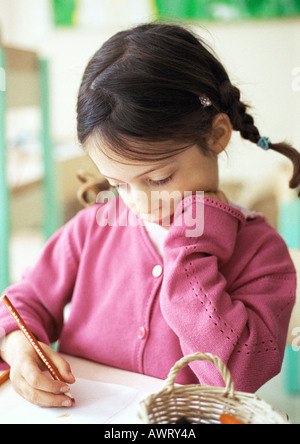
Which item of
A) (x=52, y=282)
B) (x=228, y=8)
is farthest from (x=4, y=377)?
(x=228, y=8)

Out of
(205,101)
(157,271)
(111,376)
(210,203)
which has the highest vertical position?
(205,101)

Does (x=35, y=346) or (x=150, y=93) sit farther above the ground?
(x=150, y=93)

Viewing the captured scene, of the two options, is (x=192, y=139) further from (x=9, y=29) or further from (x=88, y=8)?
(x=9, y=29)

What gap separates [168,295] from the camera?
74 cm

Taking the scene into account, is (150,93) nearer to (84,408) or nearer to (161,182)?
(161,182)

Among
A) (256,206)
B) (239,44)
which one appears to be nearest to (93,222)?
(256,206)

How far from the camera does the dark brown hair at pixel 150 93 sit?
0.73 m

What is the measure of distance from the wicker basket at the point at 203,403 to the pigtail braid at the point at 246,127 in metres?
0.44

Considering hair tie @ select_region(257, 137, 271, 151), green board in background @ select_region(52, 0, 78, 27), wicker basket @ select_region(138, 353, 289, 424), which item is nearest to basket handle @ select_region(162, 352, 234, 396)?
wicker basket @ select_region(138, 353, 289, 424)

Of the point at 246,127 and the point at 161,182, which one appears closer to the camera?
the point at 161,182

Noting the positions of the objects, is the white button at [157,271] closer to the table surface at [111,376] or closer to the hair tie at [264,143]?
the table surface at [111,376]

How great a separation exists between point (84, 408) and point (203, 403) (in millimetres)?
177

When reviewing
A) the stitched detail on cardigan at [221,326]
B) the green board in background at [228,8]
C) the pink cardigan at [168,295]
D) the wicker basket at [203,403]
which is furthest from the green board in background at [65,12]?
the wicker basket at [203,403]

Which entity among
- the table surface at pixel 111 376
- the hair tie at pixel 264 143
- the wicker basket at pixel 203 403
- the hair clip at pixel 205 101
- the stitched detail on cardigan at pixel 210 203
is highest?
the hair clip at pixel 205 101
